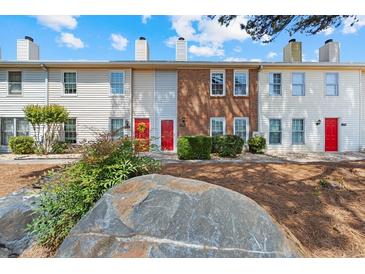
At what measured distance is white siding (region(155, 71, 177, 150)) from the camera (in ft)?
48.1

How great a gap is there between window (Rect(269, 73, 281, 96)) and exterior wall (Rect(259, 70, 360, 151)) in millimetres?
234

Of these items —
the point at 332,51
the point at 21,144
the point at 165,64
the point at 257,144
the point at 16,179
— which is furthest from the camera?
the point at 332,51

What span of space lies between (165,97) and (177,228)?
1290 cm

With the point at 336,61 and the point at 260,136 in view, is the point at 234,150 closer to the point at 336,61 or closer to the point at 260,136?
the point at 260,136

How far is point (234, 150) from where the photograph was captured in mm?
12602

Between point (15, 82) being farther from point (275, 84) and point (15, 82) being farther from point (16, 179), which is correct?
point (275, 84)

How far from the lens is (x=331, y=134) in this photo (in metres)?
14.8

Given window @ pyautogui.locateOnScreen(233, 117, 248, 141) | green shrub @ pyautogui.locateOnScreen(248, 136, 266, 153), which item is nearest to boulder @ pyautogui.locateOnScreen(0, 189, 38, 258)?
green shrub @ pyautogui.locateOnScreen(248, 136, 266, 153)

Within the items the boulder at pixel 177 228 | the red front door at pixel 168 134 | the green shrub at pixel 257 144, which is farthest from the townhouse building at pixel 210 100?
the boulder at pixel 177 228

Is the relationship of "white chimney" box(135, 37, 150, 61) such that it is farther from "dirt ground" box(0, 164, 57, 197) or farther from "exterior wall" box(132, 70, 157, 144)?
"dirt ground" box(0, 164, 57, 197)

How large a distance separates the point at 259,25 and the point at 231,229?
8045 mm

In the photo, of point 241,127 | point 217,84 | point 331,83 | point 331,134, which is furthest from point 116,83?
point 331,134

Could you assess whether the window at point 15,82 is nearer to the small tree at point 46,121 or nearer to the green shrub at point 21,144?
the small tree at point 46,121
